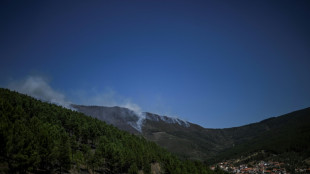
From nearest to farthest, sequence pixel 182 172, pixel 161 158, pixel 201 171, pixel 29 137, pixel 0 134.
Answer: pixel 0 134 → pixel 29 137 → pixel 182 172 → pixel 201 171 → pixel 161 158

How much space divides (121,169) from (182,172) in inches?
1331

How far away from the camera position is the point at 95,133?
134750 millimetres

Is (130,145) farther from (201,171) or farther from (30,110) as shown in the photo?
(30,110)

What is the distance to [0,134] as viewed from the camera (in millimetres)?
57781

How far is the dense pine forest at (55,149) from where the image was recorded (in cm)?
5953

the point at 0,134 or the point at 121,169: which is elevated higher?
the point at 0,134

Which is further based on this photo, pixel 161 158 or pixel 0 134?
pixel 161 158

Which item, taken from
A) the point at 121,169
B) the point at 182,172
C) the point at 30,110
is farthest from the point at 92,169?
the point at 30,110

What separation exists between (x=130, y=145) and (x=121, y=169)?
3798 cm

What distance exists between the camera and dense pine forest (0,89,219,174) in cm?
5953

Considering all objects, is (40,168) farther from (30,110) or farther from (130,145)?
(130,145)

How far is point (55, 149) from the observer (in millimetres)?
70312

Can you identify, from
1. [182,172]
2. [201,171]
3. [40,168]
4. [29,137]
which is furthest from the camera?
[201,171]

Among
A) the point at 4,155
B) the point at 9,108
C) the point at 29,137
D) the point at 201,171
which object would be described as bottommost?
the point at 201,171
